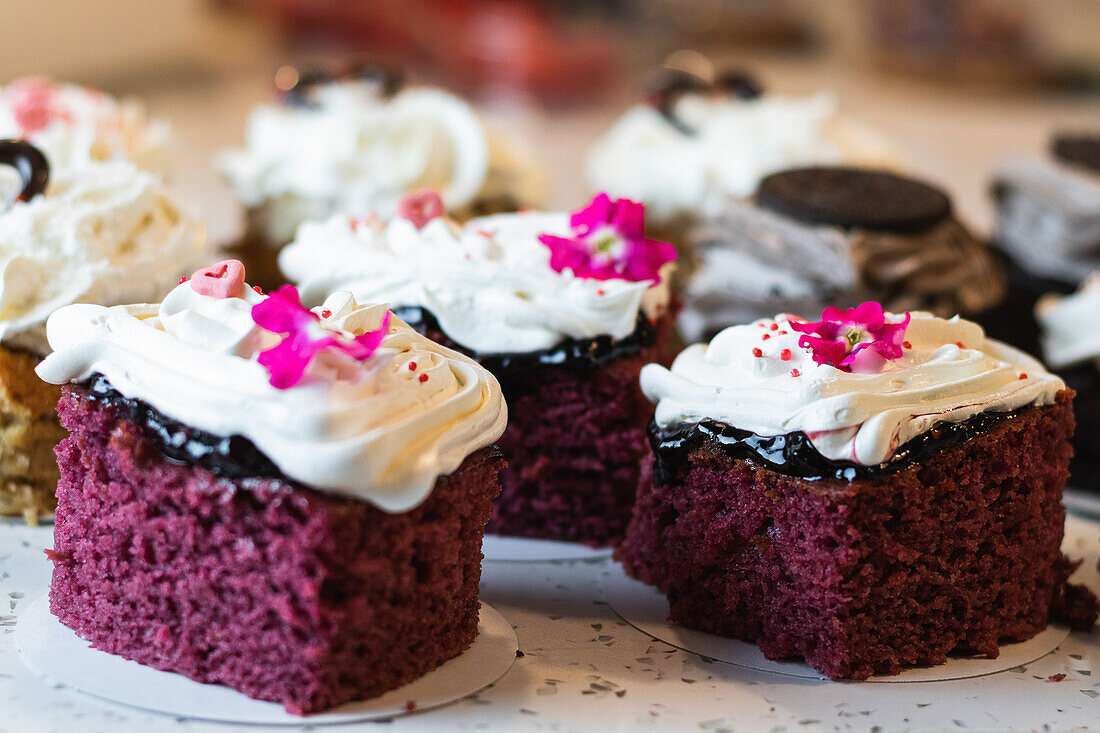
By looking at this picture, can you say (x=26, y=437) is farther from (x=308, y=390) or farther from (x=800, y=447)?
(x=800, y=447)

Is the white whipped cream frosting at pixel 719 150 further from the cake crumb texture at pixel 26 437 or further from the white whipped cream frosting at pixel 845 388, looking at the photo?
the cake crumb texture at pixel 26 437

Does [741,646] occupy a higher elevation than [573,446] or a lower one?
lower

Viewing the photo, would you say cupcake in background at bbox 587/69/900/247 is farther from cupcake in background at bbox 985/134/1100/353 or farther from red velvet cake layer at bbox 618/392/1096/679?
red velvet cake layer at bbox 618/392/1096/679

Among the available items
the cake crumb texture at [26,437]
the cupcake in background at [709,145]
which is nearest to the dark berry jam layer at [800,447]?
the cake crumb texture at [26,437]

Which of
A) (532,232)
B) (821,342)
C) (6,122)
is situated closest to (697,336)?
(532,232)

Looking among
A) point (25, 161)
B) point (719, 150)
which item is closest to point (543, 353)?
point (25, 161)

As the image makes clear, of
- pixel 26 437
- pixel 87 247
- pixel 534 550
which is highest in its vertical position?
pixel 87 247
